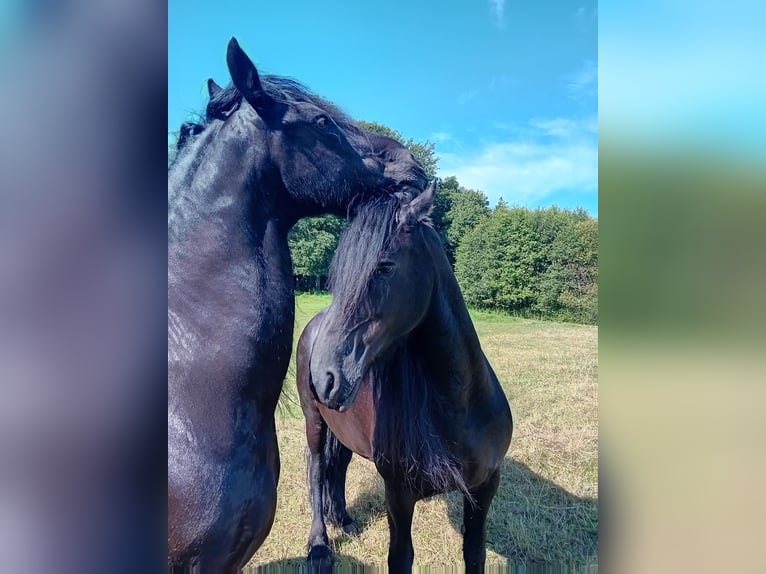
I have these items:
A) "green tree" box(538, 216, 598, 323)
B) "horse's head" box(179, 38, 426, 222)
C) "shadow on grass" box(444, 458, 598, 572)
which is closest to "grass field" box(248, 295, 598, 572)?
"shadow on grass" box(444, 458, 598, 572)

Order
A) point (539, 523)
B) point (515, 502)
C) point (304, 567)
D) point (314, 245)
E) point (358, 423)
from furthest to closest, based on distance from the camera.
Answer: point (314, 245) < point (515, 502) < point (539, 523) < point (304, 567) < point (358, 423)

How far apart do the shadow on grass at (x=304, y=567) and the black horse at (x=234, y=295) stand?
Answer: 1620 millimetres

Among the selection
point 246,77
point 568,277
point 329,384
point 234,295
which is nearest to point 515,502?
point 329,384

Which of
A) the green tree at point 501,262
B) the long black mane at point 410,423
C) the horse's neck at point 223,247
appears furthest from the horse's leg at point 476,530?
the green tree at point 501,262

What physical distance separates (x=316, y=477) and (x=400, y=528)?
42.3 inches

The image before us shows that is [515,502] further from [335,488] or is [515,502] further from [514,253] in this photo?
[514,253]

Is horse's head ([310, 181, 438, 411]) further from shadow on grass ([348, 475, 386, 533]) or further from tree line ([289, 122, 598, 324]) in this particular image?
tree line ([289, 122, 598, 324])

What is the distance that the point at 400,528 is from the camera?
1.68 meters

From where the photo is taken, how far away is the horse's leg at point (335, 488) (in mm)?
2619

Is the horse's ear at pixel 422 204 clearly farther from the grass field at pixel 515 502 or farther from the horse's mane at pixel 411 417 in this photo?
the grass field at pixel 515 502

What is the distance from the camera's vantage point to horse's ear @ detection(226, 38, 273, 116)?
921 millimetres
